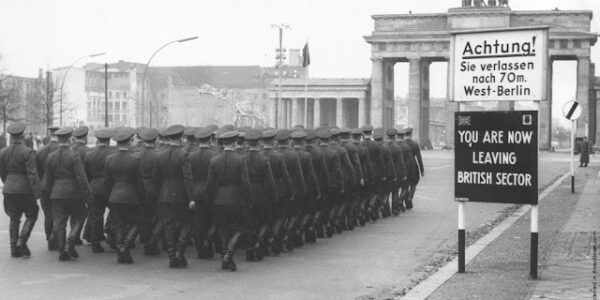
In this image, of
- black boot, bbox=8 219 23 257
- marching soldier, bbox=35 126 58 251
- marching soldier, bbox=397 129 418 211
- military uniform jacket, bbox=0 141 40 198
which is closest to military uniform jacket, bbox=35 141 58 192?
marching soldier, bbox=35 126 58 251

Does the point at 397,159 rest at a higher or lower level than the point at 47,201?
higher

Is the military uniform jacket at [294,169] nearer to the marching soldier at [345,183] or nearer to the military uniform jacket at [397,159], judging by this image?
the marching soldier at [345,183]

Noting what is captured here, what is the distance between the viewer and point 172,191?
12000mm

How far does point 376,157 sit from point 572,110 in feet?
42.7

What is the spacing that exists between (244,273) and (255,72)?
457 ft

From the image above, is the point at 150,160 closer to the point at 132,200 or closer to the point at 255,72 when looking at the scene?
the point at 132,200

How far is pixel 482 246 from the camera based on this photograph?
13812 mm

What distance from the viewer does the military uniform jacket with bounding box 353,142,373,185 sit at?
56.5 feet

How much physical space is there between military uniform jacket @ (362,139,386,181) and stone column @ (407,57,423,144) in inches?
2847

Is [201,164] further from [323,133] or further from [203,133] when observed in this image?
[323,133]

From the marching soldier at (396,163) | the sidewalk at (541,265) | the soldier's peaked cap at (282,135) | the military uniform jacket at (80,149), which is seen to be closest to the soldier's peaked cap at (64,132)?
A: the military uniform jacket at (80,149)

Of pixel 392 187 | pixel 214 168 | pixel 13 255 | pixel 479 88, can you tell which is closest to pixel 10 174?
pixel 13 255

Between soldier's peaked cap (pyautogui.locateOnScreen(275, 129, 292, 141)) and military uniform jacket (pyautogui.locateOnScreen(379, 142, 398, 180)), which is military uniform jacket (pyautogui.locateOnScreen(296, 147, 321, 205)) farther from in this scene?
military uniform jacket (pyautogui.locateOnScreen(379, 142, 398, 180))

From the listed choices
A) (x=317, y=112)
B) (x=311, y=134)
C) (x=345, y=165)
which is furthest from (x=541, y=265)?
(x=317, y=112)
